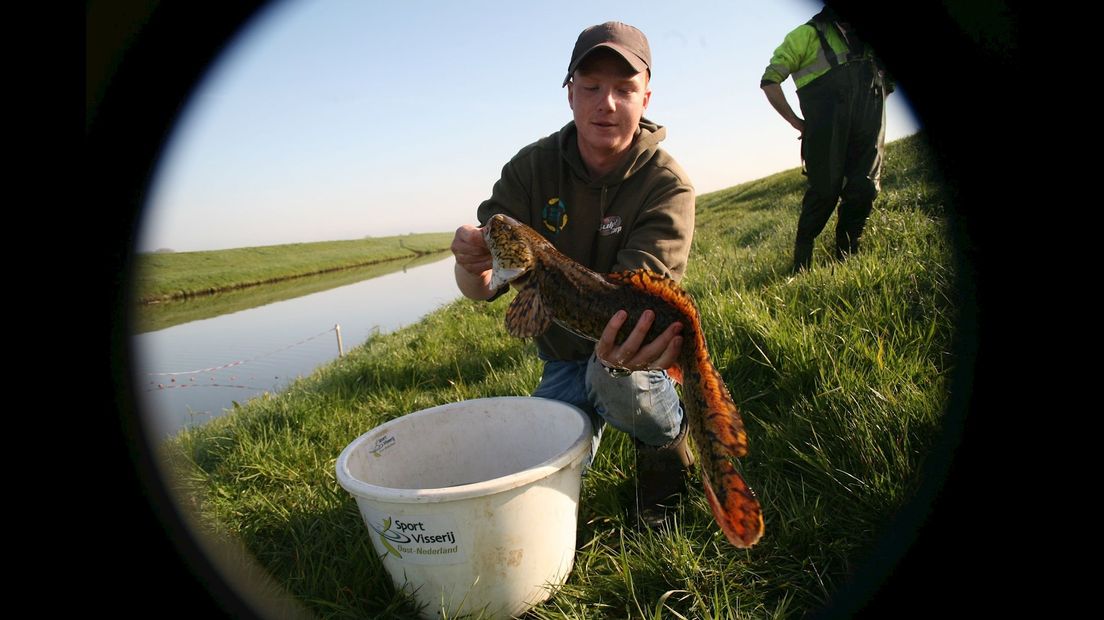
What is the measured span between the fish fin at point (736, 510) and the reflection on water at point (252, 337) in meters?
3.56

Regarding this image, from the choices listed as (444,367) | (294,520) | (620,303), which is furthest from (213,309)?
(620,303)

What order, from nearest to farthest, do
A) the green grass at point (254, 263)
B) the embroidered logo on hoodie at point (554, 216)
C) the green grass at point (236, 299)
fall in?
1. the embroidered logo on hoodie at point (554, 216)
2. the green grass at point (236, 299)
3. the green grass at point (254, 263)

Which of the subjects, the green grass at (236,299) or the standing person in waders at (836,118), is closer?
the standing person in waders at (836,118)

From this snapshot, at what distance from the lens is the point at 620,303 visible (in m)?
2.48

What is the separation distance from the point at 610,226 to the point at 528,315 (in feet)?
3.35

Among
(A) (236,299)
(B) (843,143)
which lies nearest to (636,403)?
(B) (843,143)

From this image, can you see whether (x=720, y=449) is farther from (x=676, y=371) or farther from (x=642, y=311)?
(x=642, y=311)

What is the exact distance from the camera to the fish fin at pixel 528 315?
2.70 metres

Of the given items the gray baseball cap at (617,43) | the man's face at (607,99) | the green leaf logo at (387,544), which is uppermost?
the gray baseball cap at (617,43)

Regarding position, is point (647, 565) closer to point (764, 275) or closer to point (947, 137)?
point (947, 137)

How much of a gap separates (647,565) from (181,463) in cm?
372

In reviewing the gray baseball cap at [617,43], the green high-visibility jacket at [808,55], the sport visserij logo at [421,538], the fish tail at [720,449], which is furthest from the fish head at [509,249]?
the green high-visibility jacket at [808,55]

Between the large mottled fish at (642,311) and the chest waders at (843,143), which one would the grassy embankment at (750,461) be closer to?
the chest waders at (843,143)

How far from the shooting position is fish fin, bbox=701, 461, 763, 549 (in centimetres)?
189
